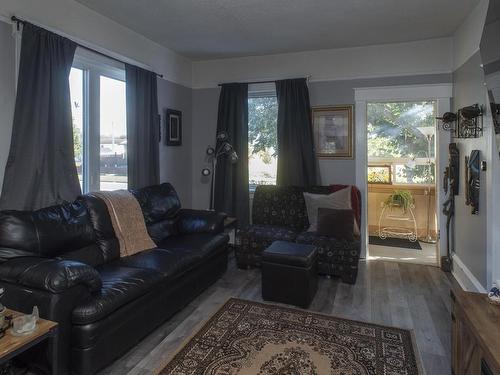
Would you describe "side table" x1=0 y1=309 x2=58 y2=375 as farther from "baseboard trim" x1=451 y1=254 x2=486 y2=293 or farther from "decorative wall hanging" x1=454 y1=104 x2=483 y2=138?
"decorative wall hanging" x1=454 y1=104 x2=483 y2=138

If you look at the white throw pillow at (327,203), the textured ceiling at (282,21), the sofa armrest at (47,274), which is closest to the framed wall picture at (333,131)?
the white throw pillow at (327,203)

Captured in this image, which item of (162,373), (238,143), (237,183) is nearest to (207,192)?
(237,183)

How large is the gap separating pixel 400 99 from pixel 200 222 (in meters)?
2.86

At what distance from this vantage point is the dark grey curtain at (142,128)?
12.2 feet

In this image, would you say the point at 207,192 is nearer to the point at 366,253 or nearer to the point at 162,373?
the point at 366,253

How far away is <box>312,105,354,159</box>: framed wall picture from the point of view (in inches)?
174

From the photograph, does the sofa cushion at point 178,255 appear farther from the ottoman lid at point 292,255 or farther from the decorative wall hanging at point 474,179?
the decorative wall hanging at point 474,179

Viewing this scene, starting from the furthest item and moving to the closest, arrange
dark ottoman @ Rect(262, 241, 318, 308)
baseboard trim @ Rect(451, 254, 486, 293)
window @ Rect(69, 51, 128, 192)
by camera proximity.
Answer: window @ Rect(69, 51, 128, 192) < baseboard trim @ Rect(451, 254, 486, 293) < dark ottoman @ Rect(262, 241, 318, 308)

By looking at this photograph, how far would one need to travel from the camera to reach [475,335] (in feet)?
5.28

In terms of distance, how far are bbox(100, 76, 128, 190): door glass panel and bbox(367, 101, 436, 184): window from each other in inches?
152

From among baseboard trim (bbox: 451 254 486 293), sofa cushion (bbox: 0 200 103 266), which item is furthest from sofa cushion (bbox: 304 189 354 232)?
sofa cushion (bbox: 0 200 103 266)

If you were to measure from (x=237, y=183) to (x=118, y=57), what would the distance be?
6.99ft

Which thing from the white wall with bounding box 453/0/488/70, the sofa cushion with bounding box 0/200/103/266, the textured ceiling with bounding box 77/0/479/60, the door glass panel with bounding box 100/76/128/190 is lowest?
the sofa cushion with bounding box 0/200/103/266

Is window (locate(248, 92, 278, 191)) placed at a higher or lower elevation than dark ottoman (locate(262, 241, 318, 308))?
higher
